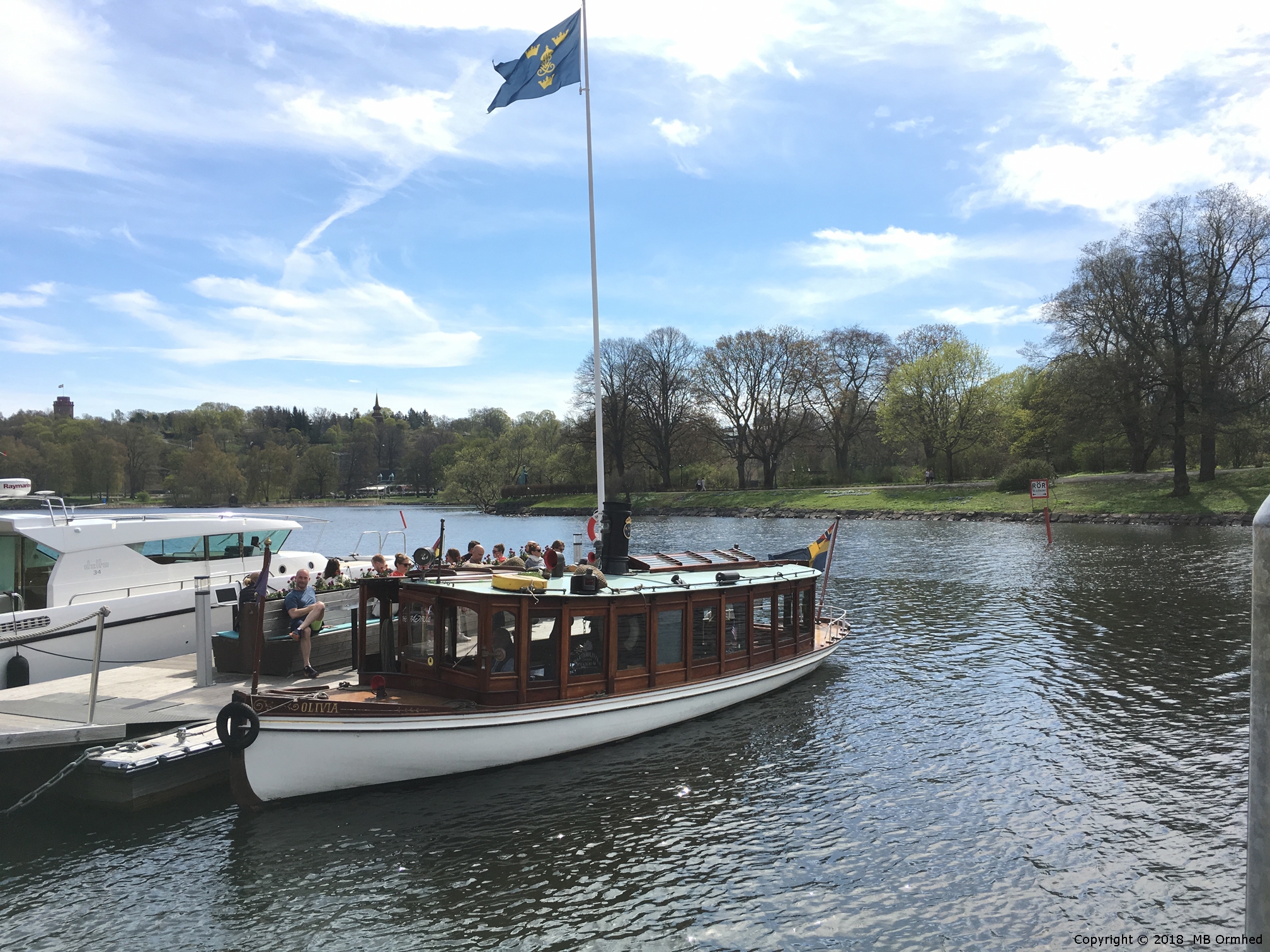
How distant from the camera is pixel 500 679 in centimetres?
1216

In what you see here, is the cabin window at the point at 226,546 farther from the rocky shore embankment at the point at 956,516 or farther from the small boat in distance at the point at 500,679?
the rocky shore embankment at the point at 956,516

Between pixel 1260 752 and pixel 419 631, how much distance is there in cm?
1114

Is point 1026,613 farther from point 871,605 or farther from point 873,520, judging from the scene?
point 873,520

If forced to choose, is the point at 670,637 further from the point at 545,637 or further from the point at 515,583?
the point at 515,583

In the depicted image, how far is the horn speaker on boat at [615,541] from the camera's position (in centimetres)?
1552

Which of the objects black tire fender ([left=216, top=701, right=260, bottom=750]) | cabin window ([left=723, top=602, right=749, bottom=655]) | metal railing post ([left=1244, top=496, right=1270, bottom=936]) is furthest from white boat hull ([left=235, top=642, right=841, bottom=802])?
metal railing post ([left=1244, top=496, right=1270, bottom=936])

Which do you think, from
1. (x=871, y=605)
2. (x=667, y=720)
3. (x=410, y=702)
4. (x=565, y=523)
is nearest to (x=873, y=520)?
(x=565, y=523)

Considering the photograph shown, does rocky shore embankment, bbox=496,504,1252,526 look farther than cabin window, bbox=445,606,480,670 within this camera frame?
Yes

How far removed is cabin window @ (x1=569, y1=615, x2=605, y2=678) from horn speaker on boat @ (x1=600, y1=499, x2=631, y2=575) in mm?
2266

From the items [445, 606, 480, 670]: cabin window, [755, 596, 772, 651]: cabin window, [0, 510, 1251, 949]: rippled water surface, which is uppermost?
[445, 606, 480, 670]: cabin window

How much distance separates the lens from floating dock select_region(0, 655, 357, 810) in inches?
425

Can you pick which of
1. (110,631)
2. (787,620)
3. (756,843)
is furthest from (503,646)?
(110,631)

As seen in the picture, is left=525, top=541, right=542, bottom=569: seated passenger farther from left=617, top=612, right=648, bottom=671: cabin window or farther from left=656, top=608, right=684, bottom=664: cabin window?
left=656, top=608, right=684, bottom=664: cabin window

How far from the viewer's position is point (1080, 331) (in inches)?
2222
